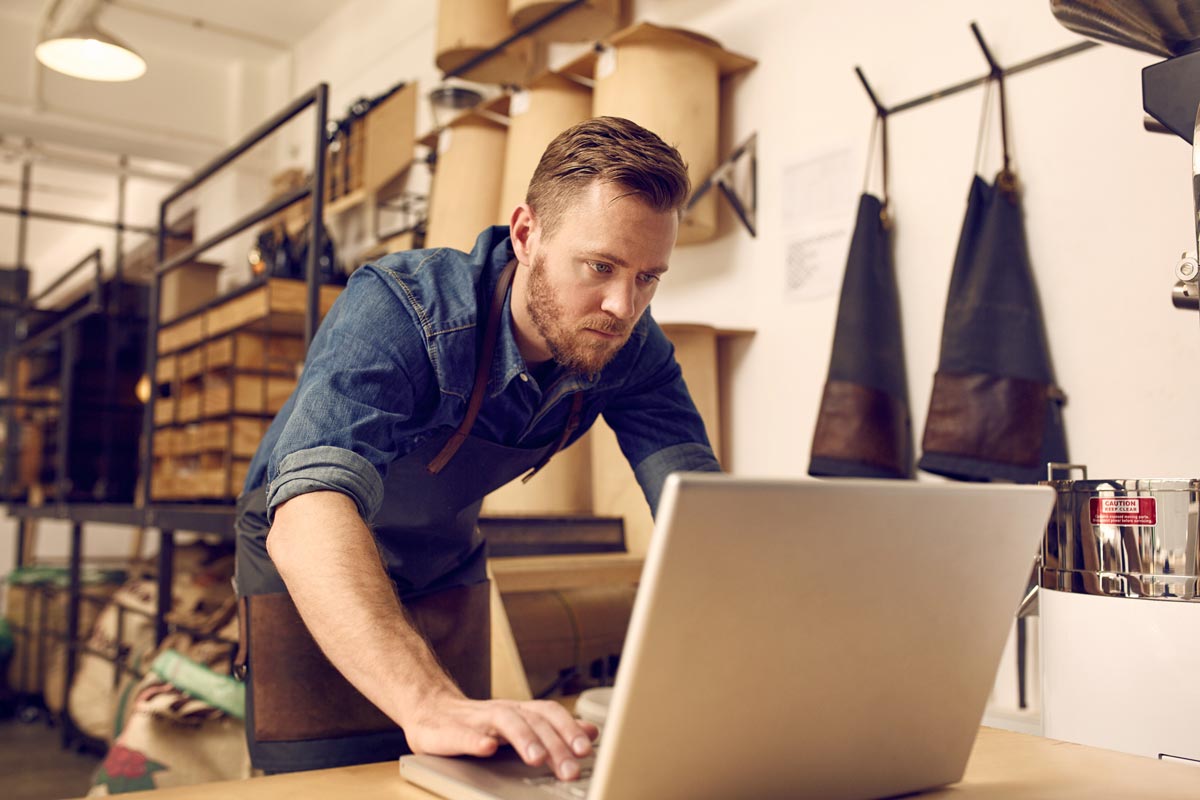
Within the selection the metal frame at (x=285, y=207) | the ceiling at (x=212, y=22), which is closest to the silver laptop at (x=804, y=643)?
the metal frame at (x=285, y=207)

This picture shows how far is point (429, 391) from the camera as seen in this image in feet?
3.58

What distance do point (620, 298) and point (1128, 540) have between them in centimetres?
52

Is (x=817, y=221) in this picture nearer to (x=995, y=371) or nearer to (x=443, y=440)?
(x=995, y=371)

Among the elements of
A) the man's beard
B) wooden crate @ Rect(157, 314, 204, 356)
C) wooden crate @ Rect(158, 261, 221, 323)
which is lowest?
the man's beard

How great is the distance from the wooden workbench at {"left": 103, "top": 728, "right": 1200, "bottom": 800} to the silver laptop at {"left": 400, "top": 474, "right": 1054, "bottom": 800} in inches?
1.2

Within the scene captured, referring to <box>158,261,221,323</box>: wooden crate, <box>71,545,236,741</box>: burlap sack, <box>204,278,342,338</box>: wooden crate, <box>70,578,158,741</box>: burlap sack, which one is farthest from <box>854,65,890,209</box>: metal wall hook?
<box>158,261,221,323</box>: wooden crate

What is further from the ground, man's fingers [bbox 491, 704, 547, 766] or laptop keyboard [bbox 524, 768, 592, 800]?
man's fingers [bbox 491, 704, 547, 766]

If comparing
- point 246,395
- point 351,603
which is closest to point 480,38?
point 246,395

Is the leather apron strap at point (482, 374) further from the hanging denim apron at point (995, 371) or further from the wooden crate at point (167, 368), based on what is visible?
the wooden crate at point (167, 368)

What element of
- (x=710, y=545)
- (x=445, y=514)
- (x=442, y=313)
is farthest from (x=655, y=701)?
(x=445, y=514)

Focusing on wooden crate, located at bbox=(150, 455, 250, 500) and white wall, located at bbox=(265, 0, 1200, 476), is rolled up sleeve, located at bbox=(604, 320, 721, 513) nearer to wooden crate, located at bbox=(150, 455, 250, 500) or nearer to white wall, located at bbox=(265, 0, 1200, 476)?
white wall, located at bbox=(265, 0, 1200, 476)

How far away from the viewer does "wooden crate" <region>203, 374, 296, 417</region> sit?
3.06 meters

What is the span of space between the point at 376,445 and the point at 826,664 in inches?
20.7

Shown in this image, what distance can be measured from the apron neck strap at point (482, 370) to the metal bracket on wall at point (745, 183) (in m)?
1.36
